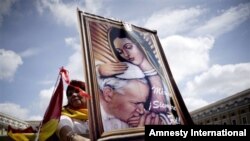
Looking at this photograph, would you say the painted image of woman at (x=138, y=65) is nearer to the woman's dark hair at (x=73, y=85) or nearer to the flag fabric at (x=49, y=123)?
the woman's dark hair at (x=73, y=85)

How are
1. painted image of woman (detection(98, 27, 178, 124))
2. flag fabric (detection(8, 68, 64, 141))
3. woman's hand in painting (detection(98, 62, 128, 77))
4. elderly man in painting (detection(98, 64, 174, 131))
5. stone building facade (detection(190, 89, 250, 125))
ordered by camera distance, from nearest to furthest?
flag fabric (detection(8, 68, 64, 141))
elderly man in painting (detection(98, 64, 174, 131))
woman's hand in painting (detection(98, 62, 128, 77))
painted image of woman (detection(98, 27, 178, 124))
stone building facade (detection(190, 89, 250, 125))

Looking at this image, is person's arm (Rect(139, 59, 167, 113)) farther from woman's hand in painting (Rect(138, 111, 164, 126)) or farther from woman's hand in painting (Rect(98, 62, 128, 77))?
woman's hand in painting (Rect(98, 62, 128, 77))

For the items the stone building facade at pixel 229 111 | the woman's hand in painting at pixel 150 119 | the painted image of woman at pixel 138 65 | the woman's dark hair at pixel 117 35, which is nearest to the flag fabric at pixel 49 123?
the painted image of woman at pixel 138 65

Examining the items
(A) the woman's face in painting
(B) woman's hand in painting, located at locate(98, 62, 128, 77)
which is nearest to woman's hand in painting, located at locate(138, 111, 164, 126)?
(B) woman's hand in painting, located at locate(98, 62, 128, 77)

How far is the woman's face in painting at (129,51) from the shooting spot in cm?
426

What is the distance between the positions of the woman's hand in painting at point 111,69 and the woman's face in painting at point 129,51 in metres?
0.17

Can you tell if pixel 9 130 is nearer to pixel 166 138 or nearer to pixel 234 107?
pixel 166 138

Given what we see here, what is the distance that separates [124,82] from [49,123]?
1150 millimetres

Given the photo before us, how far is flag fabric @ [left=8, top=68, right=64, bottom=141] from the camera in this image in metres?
3.32

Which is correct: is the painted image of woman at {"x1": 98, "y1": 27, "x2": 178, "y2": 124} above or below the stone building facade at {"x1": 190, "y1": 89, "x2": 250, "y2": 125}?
above

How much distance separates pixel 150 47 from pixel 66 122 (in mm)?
1915

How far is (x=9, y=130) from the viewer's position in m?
3.61

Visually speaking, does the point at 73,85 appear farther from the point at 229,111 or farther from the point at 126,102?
the point at 229,111

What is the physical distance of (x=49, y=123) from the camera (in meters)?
3.33
